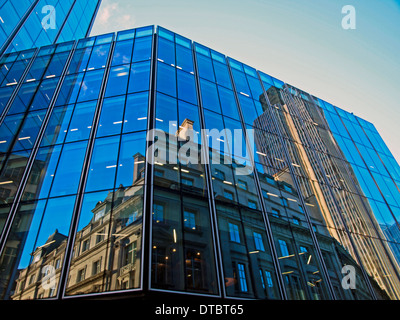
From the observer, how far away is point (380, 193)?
23.4 meters

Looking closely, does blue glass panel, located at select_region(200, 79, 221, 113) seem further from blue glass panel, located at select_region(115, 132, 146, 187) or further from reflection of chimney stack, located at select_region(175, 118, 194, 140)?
blue glass panel, located at select_region(115, 132, 146, 187)

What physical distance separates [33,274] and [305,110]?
80.8 feet

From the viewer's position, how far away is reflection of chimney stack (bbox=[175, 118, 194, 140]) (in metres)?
16.3

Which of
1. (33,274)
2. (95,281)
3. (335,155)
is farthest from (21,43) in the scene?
(335,155)

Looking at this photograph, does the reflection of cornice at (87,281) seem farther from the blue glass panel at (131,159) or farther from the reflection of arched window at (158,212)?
the blue glass panel at (131,159)

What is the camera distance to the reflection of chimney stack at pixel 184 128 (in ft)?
53.5

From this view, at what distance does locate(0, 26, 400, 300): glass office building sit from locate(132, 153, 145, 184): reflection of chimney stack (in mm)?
60

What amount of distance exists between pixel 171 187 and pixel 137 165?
199 cm

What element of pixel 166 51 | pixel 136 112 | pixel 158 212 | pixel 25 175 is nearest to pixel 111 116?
pixel 136 112

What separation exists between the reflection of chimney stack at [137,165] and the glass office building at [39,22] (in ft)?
54.6

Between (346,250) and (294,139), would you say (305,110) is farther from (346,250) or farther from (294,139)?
(346,250)

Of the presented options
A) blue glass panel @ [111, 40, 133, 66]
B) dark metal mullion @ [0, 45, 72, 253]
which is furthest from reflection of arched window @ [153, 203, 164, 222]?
blue glass panel @ [111, 40, 133, 66]

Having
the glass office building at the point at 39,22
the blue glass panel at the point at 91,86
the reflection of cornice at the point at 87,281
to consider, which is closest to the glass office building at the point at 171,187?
the reflection of cornice at the point at 87,281

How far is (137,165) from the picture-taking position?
14.0 m
